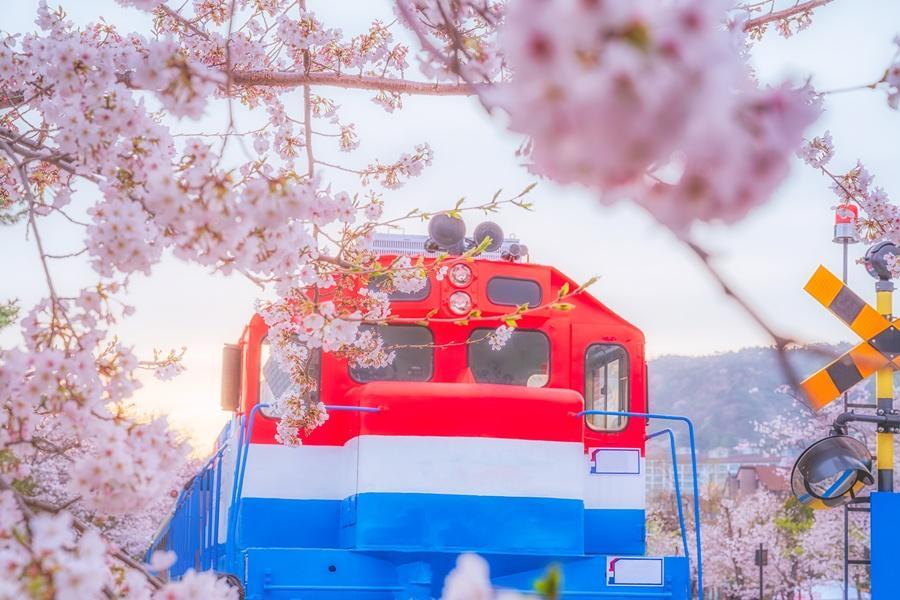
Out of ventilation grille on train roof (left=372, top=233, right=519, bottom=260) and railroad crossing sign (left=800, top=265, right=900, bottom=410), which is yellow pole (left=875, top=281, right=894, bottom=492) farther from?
ventilation grille on train roof (left=372, top=233, right=519, bottom=260)

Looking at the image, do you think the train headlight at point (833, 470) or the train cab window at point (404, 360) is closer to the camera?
the train headlight at point (833, 470)

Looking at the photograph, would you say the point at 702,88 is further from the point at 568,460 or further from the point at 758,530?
the point at 758,530

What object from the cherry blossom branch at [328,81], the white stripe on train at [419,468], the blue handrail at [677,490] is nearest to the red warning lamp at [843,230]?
the blue handrail at [677,490]

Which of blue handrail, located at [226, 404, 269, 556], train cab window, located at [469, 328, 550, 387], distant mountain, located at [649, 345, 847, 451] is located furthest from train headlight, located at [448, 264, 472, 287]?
distant mountain, located at [649, 345, 847, 451]

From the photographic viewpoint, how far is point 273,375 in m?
7.22

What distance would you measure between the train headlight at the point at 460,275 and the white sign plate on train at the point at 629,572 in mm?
2000

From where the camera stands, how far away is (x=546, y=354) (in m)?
7.74

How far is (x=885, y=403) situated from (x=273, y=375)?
3.75m

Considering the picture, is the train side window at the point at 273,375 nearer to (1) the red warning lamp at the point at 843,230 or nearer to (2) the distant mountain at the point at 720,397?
(1) the red warning lamp at the point at 843,230

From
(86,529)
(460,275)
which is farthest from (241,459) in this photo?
(86,529)

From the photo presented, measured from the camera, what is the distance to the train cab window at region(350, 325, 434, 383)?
7.43 metres

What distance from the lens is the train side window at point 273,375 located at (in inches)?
281

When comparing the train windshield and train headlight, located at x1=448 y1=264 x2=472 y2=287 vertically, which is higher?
train headlight, located at x1=448 y1=264 x2=472 y2=287

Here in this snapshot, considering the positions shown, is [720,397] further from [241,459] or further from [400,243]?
[241,459]
